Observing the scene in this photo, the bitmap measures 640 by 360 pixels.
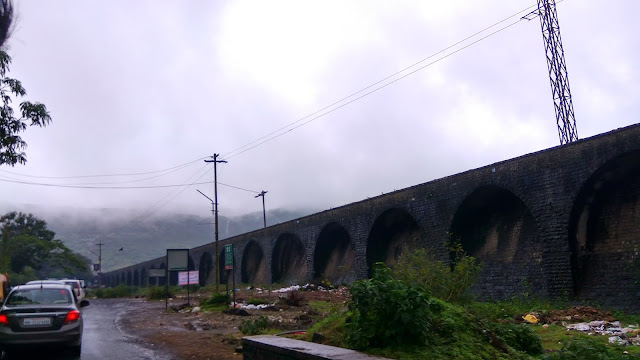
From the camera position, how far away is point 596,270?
14.4m

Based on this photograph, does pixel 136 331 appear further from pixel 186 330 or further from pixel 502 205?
pixel 502 205

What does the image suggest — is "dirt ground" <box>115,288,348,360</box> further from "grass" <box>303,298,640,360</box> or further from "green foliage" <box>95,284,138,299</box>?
"green foliage" <box>95,284,138,299</box>

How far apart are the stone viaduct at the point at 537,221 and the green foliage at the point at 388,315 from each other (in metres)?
4.08

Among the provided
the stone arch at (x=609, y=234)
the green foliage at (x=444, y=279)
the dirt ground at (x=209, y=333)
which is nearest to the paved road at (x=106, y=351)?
the dirt ground at (x=209, y=333)

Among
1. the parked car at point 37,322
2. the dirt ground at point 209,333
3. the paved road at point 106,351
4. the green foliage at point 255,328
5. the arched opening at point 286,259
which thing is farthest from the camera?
the arched opening at point 286,259

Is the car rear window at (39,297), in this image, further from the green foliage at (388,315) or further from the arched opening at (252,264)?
the arched opening at (252,264)

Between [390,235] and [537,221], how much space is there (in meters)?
9.75

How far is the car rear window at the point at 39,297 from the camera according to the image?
31.7 ft

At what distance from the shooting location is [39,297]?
9.88m

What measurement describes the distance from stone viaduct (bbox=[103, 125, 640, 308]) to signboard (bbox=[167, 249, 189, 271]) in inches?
310

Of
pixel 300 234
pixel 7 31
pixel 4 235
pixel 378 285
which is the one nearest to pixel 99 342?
pixel 7 31

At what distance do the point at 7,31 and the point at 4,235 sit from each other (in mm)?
50647

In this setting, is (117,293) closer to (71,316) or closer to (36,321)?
(71,316)

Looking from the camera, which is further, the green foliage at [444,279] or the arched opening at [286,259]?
the arched opening at [286,259]
